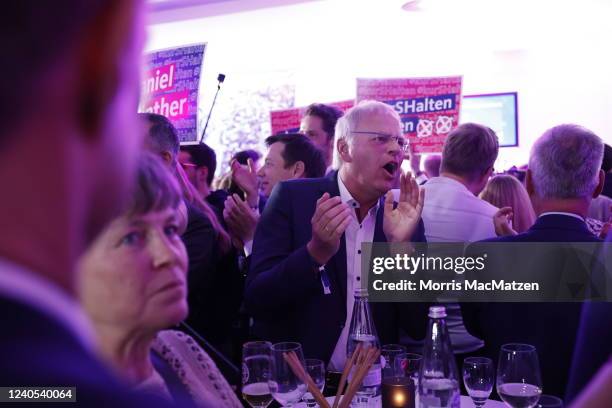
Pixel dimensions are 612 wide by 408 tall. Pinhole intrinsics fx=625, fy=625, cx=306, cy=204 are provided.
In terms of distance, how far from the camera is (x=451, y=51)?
353 inches

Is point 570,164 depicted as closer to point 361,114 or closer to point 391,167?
point 391,167

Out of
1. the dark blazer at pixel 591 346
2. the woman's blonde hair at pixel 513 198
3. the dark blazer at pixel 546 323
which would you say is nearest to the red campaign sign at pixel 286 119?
the woman's blonde hair at pixel 513 198

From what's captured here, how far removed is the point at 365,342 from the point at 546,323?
24.7 inches

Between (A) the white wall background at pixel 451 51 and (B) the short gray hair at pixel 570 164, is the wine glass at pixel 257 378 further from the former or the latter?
(A) the white wall background at pixel 451 51

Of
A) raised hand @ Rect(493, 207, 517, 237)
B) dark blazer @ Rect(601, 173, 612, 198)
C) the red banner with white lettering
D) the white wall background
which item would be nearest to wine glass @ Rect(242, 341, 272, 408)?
raised hand @ Rect(493, 207, 517, 237)

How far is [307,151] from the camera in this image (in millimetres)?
3367

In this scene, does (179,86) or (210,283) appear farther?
(179,86)

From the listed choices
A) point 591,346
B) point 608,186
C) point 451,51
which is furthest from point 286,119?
point 451,51

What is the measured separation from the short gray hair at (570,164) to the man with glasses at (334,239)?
462 millimetres

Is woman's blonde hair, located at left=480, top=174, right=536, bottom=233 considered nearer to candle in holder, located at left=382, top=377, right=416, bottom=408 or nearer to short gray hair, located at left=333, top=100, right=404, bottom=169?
short gray hair, located at left=333, top=100, right=404, bottom=169

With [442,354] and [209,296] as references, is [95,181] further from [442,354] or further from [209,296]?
[209,296]

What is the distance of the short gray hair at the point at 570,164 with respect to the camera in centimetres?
204

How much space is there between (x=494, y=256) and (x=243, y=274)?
1287 millimetres

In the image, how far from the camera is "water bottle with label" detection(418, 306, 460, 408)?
1.56 m
